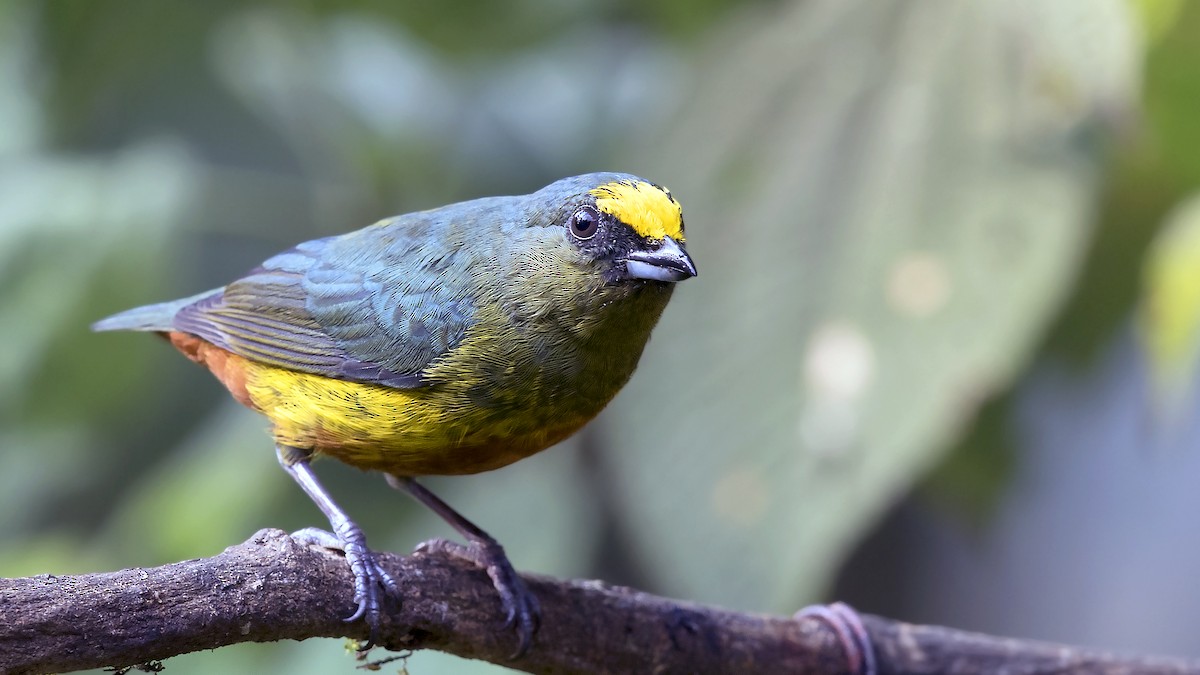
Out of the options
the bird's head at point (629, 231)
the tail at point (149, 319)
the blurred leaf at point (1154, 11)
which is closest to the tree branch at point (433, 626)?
the bird's head at point (629, 231)

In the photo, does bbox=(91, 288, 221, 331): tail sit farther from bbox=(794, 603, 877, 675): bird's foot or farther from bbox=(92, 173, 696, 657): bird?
bbox=(794, 603, 877, 675): bird's foot

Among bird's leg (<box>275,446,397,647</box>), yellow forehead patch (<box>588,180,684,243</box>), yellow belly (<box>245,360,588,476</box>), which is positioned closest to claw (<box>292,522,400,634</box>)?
bird's leg (<box>275,446,397,647</box>)

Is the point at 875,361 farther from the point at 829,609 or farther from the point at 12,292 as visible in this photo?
the point at 12,292

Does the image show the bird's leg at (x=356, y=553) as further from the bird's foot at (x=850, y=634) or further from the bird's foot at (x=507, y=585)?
the bird's foot at (x=850, y=634)

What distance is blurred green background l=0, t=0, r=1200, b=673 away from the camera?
9.02 ft

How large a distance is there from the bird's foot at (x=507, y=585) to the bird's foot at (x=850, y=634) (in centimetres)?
75

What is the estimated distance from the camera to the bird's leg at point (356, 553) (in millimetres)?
2229

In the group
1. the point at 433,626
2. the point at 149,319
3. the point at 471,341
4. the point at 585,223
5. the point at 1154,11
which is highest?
the point at 1154,11

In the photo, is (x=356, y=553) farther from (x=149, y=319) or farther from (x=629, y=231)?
(x=149, y=319)

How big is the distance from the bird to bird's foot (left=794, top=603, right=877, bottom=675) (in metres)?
0.78

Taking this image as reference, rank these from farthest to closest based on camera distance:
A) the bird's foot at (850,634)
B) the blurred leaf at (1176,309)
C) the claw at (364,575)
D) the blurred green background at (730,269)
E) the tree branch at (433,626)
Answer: the bird's foot at (850,634) < the blurred green background at (730,269) < the blurred leaf at (1176,309) < the claw at (364,575) < the tree branch at (433,626)

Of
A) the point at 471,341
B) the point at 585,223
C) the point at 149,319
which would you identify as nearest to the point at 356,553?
the point at 471,341

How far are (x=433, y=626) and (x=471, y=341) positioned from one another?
1.95 ft

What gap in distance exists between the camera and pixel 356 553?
90.4 inches
